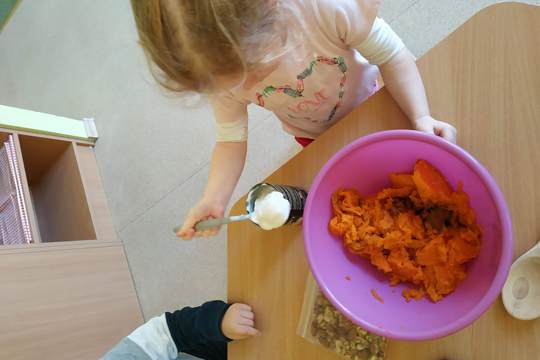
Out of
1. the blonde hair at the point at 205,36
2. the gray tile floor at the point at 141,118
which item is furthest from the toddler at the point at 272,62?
the gray tile floor at the point at 141,118

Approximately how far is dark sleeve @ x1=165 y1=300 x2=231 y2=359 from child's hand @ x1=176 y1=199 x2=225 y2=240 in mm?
126

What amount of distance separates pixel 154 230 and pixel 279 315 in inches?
34.4

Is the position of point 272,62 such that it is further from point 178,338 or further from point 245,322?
point 178,338

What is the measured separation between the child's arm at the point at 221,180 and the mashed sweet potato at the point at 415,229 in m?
0.25

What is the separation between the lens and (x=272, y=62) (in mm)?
517

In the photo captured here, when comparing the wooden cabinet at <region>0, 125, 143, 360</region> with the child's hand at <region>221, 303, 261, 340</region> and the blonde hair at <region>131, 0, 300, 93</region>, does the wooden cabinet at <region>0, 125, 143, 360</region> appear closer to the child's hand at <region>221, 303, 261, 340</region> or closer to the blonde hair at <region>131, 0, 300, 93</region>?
the child's hand at <region>221, 303, 261, 340</region>

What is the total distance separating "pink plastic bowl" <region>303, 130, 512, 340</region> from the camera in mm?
409

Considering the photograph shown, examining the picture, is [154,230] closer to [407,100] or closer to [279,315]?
[279,315]

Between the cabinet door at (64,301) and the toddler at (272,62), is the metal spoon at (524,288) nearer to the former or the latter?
the toddler at (272,62)

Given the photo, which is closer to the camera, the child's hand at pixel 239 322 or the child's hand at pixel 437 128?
the child's hand at pixel 437 128

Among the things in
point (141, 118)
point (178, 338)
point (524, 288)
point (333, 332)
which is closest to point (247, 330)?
point (333, 332)

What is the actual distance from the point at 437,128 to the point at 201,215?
1.24 feet

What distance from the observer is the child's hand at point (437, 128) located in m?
0.50

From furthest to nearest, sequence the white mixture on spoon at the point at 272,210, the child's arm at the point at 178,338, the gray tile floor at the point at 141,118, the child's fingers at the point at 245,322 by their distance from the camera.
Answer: the gray tile floor at the point at 141,118
the child's arm at the point at 178,338
the child's fingers at the point at 245,322
the white mixture on spoon at the point at 272,210
